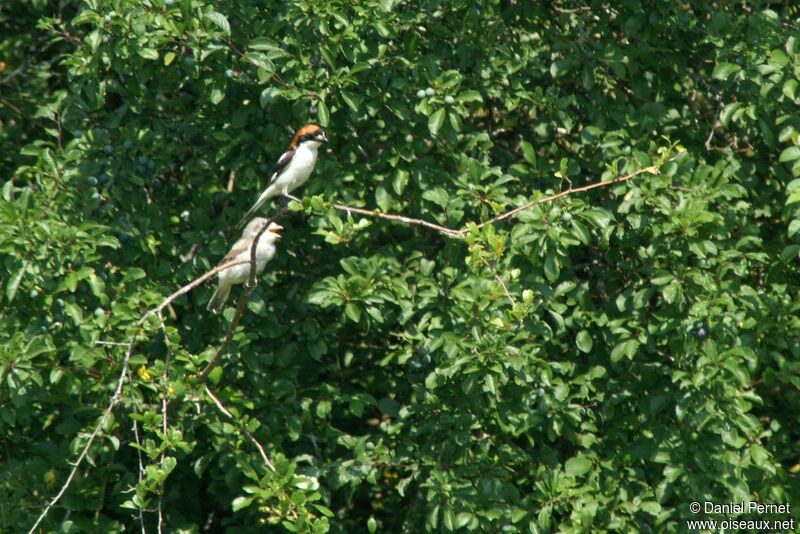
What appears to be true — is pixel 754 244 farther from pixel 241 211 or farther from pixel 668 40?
pixel 241 211

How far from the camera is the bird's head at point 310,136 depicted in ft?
17.7

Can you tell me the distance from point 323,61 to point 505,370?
5.57ft

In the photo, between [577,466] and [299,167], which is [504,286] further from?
[299,167]

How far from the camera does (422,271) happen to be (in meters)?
5.25

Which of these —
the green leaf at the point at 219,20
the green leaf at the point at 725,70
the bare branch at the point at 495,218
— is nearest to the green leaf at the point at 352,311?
the bare branch at the point at 495,218

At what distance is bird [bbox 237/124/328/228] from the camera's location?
5.43 meters

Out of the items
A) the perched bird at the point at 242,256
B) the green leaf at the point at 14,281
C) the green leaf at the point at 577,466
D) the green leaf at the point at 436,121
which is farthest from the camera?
the perched bird at the point at 242,256

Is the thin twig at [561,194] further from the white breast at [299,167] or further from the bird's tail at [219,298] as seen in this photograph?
the bird's tail at [219,298]

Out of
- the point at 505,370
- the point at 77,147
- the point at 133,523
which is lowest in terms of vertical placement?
the point at 133,523

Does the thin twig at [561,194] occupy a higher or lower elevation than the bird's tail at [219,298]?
higher

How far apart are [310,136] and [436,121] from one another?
732 millimetres

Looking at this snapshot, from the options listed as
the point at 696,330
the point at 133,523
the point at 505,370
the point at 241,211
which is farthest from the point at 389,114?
the point at 133,523

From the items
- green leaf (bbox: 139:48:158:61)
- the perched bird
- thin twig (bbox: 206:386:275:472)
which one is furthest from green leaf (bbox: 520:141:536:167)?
thin twig (bbox: 206:386:275:472)

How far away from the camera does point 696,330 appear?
493 cm
